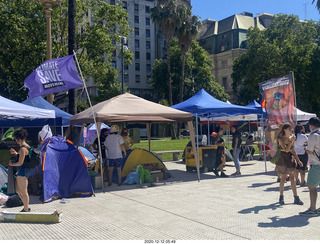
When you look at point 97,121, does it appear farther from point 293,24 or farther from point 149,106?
point 293,24

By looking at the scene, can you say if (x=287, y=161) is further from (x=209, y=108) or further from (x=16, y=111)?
(x=16, y=111)

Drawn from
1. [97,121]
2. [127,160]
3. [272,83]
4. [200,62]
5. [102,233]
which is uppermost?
[200,62]

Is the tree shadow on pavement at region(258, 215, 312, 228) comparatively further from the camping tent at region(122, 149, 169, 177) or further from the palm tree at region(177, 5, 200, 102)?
the palm tree at region(177, 5, 200, 102)

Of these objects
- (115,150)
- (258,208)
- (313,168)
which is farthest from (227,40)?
(313,168)

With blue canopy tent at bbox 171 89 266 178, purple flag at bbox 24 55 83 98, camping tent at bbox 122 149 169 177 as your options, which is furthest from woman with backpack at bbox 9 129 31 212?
blue canopy tent at bbox 171 89 266 178

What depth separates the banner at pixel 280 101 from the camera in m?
10.1

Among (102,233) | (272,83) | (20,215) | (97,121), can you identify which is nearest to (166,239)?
(102,233)

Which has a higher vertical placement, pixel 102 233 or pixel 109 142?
pixel 109 142

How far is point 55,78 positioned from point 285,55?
30.7 metres

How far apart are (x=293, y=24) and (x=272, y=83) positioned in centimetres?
3376

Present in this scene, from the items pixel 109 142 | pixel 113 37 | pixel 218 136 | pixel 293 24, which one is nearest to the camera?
pixel 109 142

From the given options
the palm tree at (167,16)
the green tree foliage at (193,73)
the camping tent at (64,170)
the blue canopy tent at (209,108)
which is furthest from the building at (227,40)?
the camping tent at (64,170)

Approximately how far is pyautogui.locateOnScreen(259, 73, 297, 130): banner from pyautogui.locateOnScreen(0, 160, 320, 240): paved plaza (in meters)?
1.90

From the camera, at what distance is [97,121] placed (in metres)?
9.15
